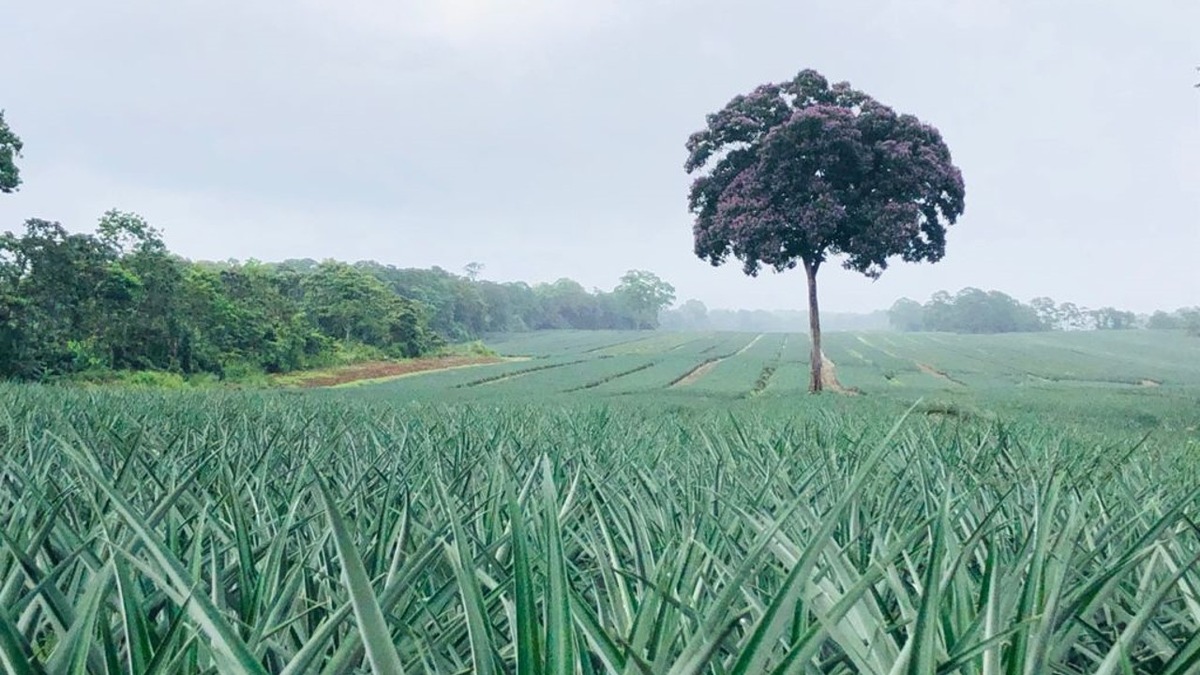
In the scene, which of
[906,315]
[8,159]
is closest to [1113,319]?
[906,315]

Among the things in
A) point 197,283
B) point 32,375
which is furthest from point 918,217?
point 197,283

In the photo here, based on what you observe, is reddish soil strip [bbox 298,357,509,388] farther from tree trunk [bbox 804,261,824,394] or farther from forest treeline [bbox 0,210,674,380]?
tree trunk [bbox 804,261,824,394]

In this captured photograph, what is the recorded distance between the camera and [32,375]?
82.1 ft

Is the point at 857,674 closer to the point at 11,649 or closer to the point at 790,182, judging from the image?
the point at 11,649

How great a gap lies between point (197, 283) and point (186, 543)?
131ft

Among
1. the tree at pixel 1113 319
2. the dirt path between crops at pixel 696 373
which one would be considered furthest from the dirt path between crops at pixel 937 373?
the tree at pixel 1113 319

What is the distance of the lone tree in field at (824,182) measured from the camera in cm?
1756

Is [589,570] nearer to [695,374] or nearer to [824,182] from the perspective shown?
[824,182]

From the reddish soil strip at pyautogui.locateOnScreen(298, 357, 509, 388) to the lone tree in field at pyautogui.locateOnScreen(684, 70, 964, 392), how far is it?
19963 mm

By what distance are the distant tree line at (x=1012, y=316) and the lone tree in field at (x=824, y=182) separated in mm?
110312

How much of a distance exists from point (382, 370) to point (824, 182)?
29.0 metres

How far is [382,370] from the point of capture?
40688 millimetres

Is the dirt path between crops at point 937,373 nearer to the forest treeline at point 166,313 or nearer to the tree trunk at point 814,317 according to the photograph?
the tree trunk at point 814,317

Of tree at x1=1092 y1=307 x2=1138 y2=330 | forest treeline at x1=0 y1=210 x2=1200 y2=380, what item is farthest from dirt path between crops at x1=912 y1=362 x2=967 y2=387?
tree at x1=1092 y1=307 x2=1138 y2=330
